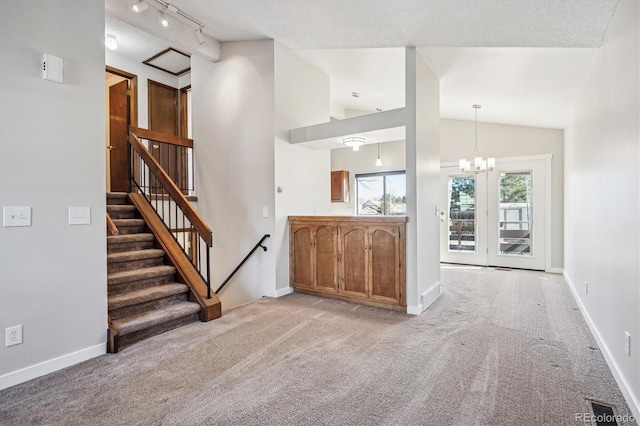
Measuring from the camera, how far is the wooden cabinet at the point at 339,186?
806 centimetres

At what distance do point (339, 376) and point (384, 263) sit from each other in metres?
1.77

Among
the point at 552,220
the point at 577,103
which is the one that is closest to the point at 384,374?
the point at 577,103

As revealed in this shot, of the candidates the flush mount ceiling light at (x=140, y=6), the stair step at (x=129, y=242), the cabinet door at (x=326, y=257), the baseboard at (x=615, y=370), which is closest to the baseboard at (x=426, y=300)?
the cabinet door at (x=326, y=257)

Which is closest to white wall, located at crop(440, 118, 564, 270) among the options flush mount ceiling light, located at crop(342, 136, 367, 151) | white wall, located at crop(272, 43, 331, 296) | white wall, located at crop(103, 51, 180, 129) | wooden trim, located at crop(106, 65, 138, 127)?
flush mount ceiling light, located at crop(342, 136, 367, 151)

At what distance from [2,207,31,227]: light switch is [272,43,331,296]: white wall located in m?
2.58

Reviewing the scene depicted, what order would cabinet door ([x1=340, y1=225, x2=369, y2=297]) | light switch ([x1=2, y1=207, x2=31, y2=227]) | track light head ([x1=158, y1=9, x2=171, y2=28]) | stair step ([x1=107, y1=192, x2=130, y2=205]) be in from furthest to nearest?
stair step ([x1=107, y1=192, x2=130, y2=205]) → cabinet door ([x1=340, y1=225, x2=369, y2=297]) → track light head ([x1=158, y1=9, x2=171, y2=28]) → light switch ([x1=2, y1=207, x2=31, y2=227])

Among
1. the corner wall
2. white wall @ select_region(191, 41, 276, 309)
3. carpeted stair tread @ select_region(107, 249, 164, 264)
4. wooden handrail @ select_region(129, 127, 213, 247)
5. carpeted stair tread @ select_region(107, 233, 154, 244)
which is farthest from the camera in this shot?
white wall @ select_region(191, 41, 276, 309)

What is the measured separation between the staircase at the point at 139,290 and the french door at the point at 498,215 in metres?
5.66

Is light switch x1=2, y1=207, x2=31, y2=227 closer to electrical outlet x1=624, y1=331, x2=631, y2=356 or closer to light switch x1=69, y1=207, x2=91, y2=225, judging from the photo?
light switch x1=69, y1=207, x2=91, y2=225

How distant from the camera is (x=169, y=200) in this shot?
4.93 m

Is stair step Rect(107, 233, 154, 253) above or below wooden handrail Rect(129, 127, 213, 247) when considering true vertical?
below

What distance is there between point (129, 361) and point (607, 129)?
4147mm

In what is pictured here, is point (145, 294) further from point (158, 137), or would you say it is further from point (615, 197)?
point (615, 197)

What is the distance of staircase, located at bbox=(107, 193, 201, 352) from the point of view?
2955 mm
